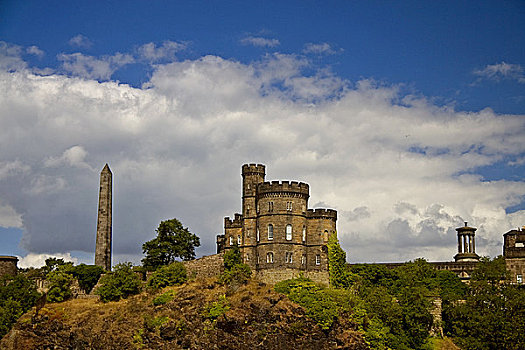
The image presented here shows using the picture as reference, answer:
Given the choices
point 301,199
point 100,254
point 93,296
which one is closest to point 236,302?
point 301,199

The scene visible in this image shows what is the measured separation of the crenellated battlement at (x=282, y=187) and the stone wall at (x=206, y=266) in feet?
28.7

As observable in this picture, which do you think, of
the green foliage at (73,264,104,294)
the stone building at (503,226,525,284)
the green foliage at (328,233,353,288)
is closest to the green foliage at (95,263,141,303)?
the green foliage at (73,264,104,294)

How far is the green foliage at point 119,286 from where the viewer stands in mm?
A: 72812

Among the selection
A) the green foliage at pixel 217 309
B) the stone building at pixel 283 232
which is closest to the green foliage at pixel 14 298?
the green foliage at pixel 217 309

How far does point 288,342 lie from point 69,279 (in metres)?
28.9

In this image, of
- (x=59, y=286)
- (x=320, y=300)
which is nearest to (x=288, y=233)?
(x=320, y=300)

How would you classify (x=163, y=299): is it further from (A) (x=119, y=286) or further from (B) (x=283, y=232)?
(B) (x=283, y=232)

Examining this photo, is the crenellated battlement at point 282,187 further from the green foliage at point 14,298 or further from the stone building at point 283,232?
the green foliage at point 14,298

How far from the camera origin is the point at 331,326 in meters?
62.5

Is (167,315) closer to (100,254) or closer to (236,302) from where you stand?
(236,302)

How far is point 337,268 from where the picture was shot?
71188 millimetres

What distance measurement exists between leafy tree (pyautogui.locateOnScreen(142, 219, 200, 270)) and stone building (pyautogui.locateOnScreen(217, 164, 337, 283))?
21.6 feet

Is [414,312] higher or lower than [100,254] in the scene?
lower

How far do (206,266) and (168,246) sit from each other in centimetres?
652
